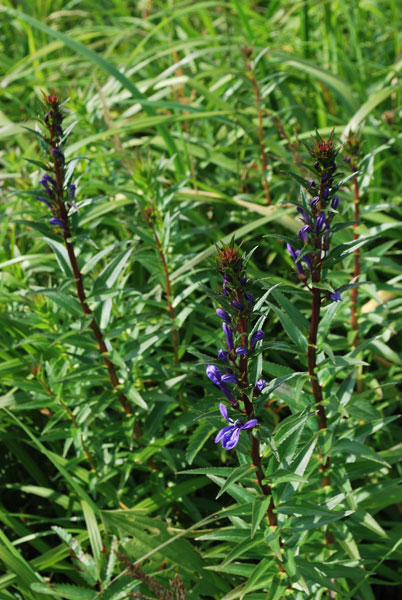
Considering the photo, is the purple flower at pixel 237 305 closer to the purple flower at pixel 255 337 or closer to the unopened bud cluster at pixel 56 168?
the purple flower at pixel 255 337

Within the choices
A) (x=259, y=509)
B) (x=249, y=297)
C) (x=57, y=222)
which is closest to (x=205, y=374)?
(x=57, y=222)

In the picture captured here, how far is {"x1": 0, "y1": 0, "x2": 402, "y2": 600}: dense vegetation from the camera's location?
1.65 meters

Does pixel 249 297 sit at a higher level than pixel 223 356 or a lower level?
higher

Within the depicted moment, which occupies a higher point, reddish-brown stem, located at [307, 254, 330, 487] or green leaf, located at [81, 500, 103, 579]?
reddish-brown stem, located at [307, 254, 330, 487]

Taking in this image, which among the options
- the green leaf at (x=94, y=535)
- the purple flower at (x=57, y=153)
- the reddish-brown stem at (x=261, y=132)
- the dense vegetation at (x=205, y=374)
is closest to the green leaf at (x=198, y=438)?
the dense vegetation at (x=205, y=374)

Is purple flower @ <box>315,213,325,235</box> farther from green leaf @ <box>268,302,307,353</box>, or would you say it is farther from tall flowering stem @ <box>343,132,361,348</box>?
tall flowering stem @ <box>343,132,361,348</box>

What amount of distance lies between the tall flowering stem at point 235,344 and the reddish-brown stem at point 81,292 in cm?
78

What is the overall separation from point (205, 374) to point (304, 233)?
1.11 meters

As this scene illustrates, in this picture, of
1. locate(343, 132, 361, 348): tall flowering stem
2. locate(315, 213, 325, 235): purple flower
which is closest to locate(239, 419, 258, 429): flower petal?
locate(315, 213, 325, 235): purple flower

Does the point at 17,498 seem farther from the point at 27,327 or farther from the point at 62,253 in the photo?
the point at 62,253

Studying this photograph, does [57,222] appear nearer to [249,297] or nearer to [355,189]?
[249,297]

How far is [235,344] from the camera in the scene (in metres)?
1.43

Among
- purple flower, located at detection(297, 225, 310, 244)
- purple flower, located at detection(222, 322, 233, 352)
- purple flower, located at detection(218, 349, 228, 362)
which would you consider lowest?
purple flower, located at detection(218, 349, 228, 362)

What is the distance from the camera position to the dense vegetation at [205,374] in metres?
1.65
